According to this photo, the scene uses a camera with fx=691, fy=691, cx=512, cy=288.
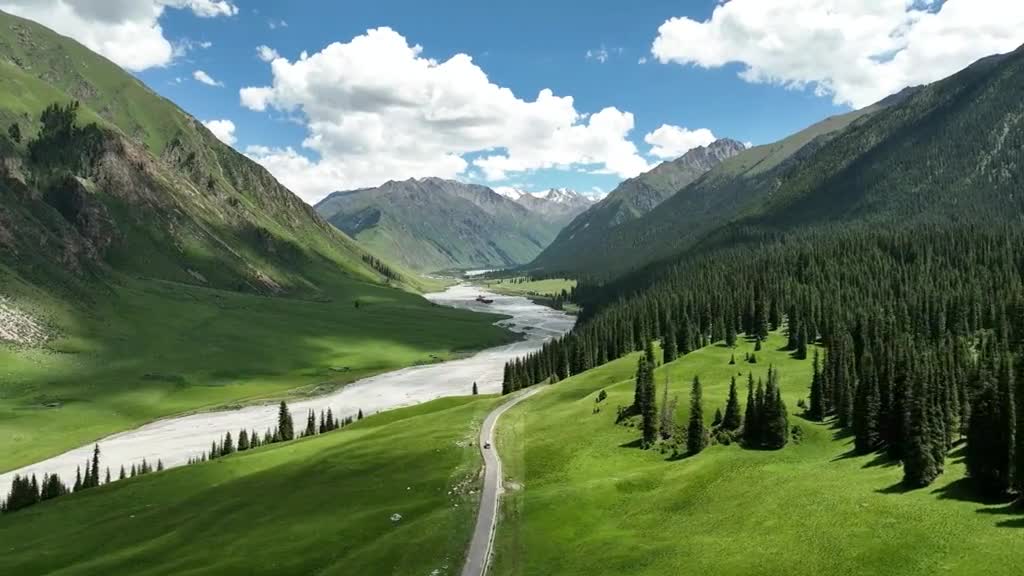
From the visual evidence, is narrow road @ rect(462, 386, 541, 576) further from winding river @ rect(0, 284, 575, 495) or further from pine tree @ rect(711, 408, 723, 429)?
winding river @ rect(0, 284, 575, 495)

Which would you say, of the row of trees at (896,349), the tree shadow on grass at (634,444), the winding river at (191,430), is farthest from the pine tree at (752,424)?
the winding river at (191,430)

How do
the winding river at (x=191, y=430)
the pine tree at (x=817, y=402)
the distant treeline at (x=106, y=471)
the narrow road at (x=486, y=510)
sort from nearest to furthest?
the narrow road at (x=486, y=510)
the pine tree at (x=817, y=402)
the distant treeline at (x=106, y=471)
the winding river at (x=191, y=430)

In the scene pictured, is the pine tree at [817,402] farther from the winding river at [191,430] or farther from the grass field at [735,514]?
the winding river at [191,430]

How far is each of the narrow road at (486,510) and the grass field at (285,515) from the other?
108 centimetres

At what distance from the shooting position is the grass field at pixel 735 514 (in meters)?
44.6

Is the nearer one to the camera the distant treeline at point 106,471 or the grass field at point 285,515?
the grass field at point 285,515

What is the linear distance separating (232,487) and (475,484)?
3969 centimetres

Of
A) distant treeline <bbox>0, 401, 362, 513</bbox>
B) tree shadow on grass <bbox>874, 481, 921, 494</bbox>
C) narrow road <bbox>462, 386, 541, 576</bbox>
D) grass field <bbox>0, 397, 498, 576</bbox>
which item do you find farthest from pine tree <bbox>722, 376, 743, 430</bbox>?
distant treeline <bbox>0, 401, 362, 513</bbox>

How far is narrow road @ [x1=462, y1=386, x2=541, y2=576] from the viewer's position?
5608 cm

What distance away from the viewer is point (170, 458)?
138 m

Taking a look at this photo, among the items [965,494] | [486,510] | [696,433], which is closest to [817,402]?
[696,433]

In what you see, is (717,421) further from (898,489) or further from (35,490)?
(35,490)

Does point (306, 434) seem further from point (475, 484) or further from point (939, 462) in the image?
point (939, 462)

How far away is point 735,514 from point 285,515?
51.4 m
